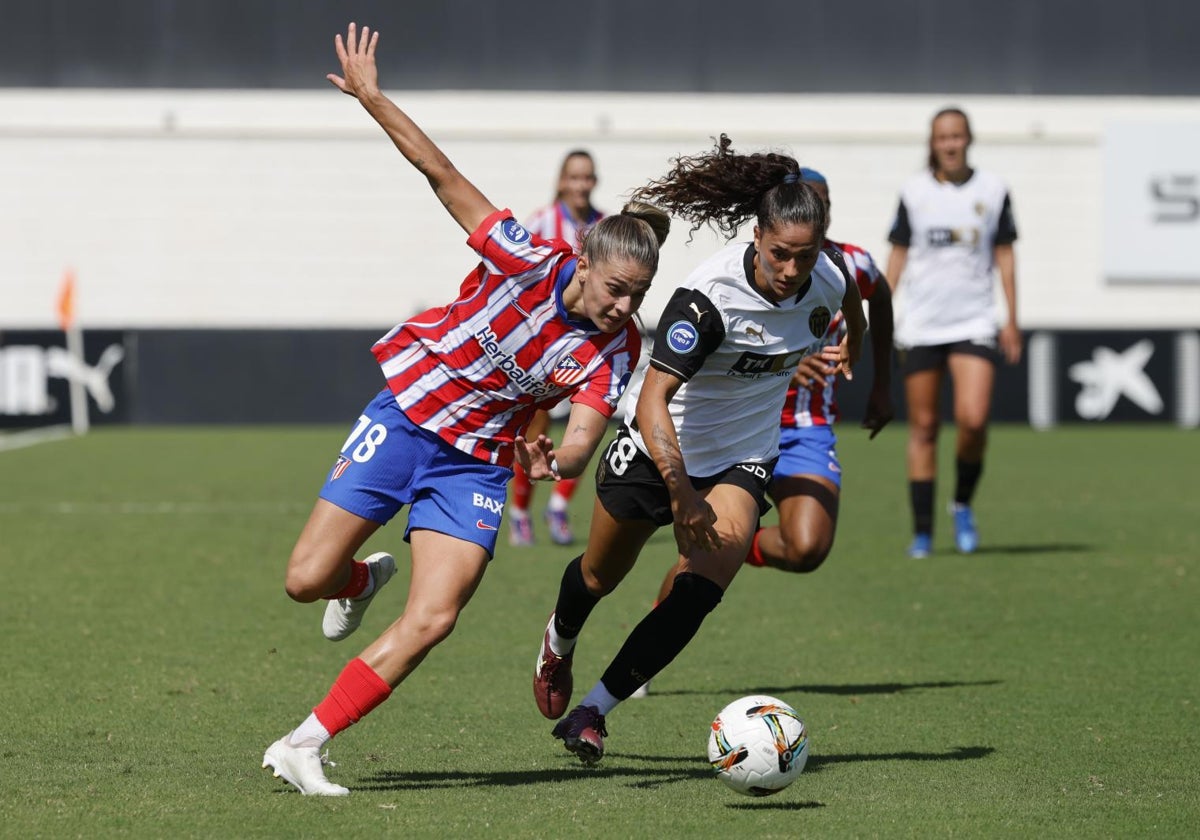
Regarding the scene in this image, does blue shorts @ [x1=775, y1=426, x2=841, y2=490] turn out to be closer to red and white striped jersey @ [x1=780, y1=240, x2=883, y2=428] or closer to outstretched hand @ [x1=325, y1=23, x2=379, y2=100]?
red and white striped jersey @ [x1=780, y1=240, x2=883, y2=428]

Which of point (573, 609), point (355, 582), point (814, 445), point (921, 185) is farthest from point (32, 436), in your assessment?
point (573, 609)

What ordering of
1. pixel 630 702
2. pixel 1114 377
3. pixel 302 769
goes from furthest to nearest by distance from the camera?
1. pixel 1114 377
2. pixel 630 702
3. pixel 302 769

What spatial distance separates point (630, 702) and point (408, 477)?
1565 millimetres

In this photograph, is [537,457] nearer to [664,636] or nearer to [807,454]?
[664,636]

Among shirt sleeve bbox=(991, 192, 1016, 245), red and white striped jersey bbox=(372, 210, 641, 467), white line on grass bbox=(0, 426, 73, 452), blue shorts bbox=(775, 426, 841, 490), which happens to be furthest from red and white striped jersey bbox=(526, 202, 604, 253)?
white line on grass bbox=(0, 426, 73, 452)

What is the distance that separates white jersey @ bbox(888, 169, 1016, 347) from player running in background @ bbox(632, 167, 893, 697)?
313 centimetres

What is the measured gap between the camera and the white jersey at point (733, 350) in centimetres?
511

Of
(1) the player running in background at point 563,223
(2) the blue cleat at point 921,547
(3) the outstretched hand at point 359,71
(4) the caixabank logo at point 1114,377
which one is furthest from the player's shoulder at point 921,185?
(4) the caixabank logo at point 1114,377

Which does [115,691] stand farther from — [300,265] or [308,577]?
[300,265]

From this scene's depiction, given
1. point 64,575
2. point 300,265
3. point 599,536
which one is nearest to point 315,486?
point 64,575

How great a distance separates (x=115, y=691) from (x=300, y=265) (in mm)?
18787

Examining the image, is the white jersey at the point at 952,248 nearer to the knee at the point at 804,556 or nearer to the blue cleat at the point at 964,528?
the blue cleat at the point at 964,528

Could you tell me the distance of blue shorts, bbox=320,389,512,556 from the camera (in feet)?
16.7

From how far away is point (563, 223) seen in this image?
10.3 m
